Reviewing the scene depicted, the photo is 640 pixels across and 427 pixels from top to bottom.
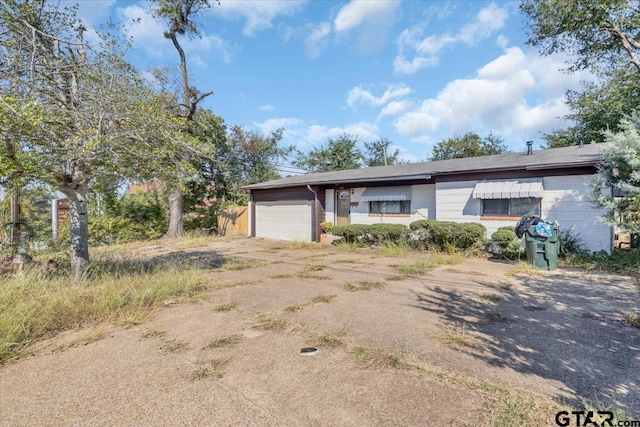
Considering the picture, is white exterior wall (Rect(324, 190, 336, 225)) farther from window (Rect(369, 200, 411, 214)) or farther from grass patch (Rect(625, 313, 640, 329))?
grass patch (Rect(625, 313, 640, 329))

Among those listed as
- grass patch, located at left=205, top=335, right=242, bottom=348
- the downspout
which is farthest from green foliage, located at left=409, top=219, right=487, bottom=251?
grass patch, located at left=205, top=335, right=242, bottom=348

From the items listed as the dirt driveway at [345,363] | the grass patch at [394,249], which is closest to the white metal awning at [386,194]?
the grass patch at [394,249]

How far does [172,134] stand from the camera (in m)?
5.44

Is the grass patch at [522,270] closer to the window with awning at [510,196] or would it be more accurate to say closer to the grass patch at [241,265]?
the window with awning at [510,196]

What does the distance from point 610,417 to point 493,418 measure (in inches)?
28.4

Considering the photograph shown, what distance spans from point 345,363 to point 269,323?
1.35m

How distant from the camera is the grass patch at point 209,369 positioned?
103 inches

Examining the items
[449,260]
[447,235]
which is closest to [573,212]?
[447,235]

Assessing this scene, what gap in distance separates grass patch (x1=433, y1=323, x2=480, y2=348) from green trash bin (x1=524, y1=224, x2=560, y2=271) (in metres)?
4.80

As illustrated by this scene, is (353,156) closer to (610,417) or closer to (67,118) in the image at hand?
(67,118)

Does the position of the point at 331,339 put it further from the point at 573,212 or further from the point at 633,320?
the point at 573,212

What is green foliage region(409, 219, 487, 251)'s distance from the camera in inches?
374

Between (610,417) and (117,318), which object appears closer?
(610,417)

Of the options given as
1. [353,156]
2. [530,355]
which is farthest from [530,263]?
[353,156]
